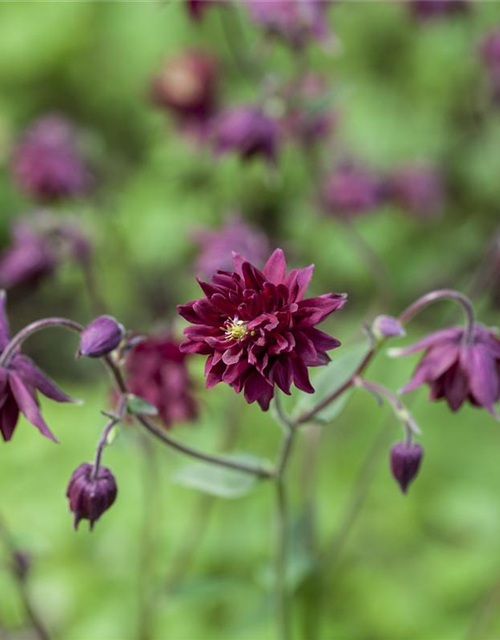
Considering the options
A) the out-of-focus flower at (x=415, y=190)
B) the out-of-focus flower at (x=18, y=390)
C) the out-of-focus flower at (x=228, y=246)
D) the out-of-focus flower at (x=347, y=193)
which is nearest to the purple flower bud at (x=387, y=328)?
the out-of-focus flower at (x=18, y=390)

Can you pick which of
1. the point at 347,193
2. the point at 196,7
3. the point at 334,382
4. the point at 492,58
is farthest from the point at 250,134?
the point at 492,58

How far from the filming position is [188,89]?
200 centimetres

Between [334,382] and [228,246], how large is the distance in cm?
49

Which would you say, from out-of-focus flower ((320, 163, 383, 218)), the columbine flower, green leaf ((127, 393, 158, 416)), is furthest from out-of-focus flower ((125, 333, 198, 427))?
out-of-focus flower ((320, 163, 383, 218))

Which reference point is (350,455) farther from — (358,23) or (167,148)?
(358,23)

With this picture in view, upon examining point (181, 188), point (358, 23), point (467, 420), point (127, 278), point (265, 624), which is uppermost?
point (358, 23)

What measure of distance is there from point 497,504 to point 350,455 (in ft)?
1.33

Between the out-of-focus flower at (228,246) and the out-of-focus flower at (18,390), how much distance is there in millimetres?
543

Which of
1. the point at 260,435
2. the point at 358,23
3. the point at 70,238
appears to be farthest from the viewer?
the point at 358,23

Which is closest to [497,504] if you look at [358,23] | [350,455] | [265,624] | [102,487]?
[350,455]

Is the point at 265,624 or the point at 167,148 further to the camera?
the point at 167,148

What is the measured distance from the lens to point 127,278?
304 centimetres

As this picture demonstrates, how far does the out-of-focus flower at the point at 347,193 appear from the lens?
175 centimetres

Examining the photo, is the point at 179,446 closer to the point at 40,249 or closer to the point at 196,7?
the point at 40,249
